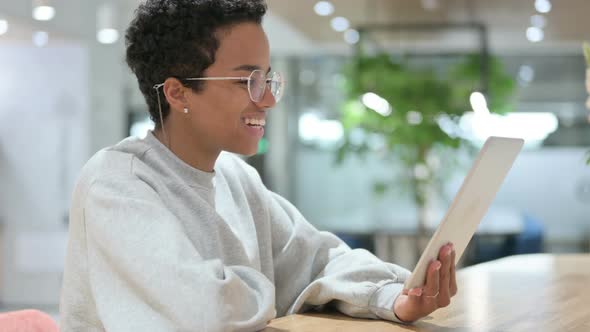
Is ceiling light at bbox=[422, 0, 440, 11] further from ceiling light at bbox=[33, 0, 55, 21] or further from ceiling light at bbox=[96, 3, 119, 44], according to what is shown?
ceiling light at bbox=[33, 0, 55, 21]

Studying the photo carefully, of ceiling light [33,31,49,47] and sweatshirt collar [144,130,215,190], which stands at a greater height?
ceiling light [33,31,49,47]

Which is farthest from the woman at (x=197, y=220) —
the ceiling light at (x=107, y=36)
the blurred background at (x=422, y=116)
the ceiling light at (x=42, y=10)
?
the blurred background at (x=422, y=116)

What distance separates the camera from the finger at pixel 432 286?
1.44 meters

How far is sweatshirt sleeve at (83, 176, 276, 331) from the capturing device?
4.11ft

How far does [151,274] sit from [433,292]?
50cm

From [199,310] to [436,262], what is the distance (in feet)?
1.40

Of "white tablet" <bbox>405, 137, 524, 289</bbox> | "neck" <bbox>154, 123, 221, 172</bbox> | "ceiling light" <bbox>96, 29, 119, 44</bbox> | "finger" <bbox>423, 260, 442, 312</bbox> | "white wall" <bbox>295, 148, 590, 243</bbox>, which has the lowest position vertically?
"white wall" <bbox>295, 148, 590, 243</bbox>

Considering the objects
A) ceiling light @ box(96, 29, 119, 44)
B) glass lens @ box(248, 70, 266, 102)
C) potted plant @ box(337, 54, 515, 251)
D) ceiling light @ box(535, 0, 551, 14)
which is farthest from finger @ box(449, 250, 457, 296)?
ceiling light @ box(535, 0, 551, 14)

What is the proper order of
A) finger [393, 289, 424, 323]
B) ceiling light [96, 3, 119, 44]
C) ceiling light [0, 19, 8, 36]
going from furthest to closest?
ceiling light [96, 3, 119, 44], ceiling light [0, 19, 8, 36], finger [393, 289, 424, 323]

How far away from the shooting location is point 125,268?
129cm

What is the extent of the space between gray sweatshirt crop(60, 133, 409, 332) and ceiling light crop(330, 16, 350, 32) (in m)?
5.11

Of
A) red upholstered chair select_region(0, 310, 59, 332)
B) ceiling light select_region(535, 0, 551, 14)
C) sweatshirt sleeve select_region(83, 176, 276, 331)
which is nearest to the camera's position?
sweatshirt sleeve select_region(83, 176, 276, 331)

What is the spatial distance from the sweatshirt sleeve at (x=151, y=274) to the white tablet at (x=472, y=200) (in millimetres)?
278

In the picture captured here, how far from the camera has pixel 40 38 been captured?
5.27 metres
